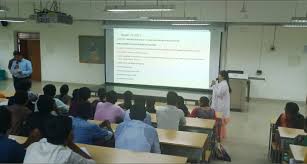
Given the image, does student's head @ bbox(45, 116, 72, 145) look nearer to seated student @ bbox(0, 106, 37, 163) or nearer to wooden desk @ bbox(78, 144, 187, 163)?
seated student @ bbox(0, 106, 37, 163)

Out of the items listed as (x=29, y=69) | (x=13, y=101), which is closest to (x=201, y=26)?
(x=29, y=69)

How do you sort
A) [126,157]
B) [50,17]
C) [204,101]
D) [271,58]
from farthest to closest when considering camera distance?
[271,58]
[50,17]
[204,101]
[126,157]

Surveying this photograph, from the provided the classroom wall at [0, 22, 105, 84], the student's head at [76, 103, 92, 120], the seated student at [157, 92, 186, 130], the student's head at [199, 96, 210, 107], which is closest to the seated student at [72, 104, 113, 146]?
the student's head at [76, 103, 92, 120]

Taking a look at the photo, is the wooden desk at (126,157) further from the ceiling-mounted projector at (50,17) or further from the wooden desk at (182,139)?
the ceiling-mounted projector at (50,17)

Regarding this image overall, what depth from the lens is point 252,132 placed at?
6590 mm

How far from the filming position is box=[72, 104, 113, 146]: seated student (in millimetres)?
3205

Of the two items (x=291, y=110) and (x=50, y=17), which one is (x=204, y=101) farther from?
(x=50, y=17)

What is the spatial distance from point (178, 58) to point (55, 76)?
513 centimetres

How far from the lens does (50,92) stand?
4855 mm

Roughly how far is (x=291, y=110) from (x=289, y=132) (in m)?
0.36

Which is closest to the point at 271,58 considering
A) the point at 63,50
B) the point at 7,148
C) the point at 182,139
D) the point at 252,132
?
the point at 252,132

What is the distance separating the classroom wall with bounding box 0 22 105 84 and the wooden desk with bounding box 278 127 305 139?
773 centimetres

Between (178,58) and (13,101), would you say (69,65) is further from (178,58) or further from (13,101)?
(13,101)

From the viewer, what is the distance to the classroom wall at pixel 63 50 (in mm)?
11188
